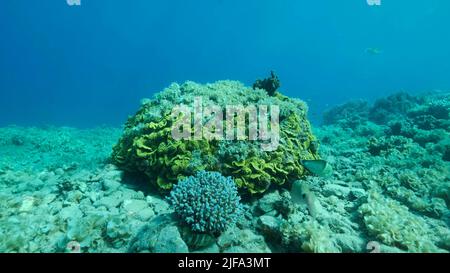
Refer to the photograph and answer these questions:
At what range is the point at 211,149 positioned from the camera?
19.4 ft

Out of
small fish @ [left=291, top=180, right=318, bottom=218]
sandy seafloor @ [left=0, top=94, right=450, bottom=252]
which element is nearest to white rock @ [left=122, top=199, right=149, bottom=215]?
sandy seafloor @ [left=0, top=94, right=450, bottom=252]

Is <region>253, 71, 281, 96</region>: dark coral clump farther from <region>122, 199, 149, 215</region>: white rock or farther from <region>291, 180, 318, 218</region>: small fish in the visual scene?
<region>122, 199, 149, 215</region>: white rock

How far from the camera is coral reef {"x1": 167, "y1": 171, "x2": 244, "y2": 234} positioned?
420cm

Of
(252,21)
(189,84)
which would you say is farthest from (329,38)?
(189,84)

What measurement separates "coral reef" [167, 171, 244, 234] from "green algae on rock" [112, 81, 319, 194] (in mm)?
879

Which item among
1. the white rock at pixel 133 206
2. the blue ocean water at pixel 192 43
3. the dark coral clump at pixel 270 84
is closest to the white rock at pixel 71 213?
the white rock at pixel 133 206

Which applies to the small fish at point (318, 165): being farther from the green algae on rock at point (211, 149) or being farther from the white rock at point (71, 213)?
the white rock at point (71, 213)

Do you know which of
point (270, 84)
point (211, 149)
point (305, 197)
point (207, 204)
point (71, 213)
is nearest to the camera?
point (207, 204)

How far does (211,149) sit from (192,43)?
135 m

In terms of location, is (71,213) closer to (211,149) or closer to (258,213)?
(211,149)

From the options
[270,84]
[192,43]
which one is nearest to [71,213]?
[270,84]

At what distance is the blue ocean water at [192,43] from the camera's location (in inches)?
4459

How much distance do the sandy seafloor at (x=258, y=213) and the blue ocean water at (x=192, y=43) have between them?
96.5 m
